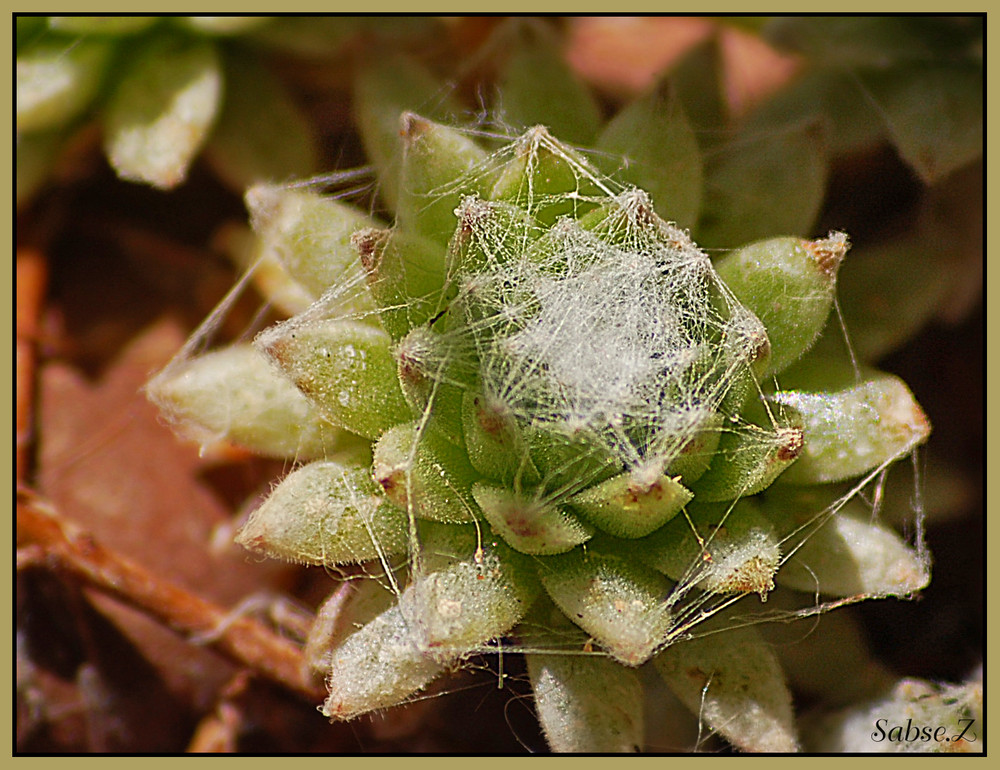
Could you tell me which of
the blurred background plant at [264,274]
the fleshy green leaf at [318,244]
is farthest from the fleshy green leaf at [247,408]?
the blurred background plant at [264,274]

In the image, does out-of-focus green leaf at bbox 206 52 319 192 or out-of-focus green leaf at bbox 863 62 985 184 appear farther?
out-of-focus green leaf at bbox 206 52 319 192

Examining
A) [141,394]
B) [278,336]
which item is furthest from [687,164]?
[141,394]

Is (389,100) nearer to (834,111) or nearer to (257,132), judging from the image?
(257,132)

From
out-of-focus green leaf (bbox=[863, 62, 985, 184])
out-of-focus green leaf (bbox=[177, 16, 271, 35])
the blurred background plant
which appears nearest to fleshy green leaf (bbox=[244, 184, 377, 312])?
the blurred background plant

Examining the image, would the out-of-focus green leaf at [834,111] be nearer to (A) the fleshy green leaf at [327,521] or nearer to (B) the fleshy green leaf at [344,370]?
(B) the fleshy green leaf at [344,370]

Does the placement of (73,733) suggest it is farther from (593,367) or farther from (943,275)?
(943,275)

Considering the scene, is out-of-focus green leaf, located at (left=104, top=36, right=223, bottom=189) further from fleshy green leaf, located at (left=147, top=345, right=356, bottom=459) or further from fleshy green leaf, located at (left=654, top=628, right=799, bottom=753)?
fleshy green leaf, located at (left=654, top=628, right=799, bottom=753)
